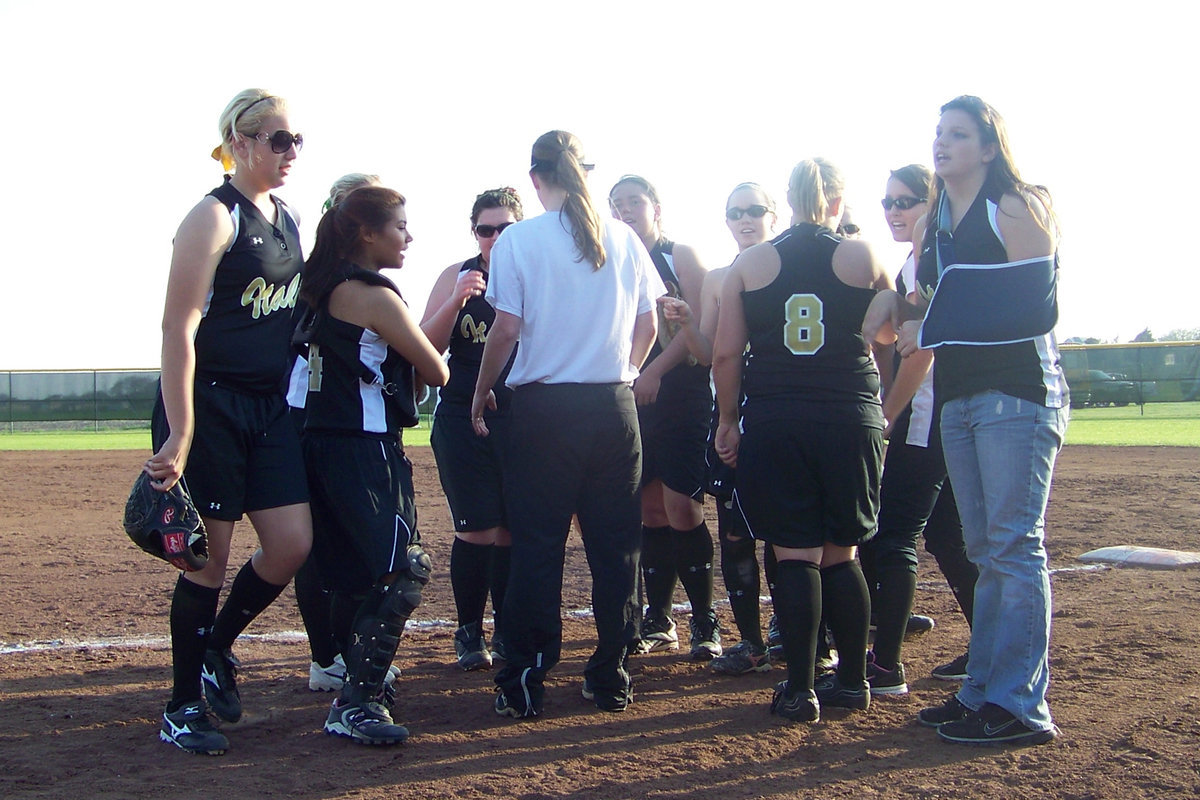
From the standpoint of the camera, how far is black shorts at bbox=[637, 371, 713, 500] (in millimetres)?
4766

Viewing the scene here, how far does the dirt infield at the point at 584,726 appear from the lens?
3.02m

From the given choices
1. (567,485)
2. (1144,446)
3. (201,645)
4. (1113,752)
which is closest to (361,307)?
(567,485)

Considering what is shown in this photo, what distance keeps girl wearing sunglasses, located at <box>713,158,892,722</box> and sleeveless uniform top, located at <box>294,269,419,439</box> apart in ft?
4.12

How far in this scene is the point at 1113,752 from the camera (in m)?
3.18

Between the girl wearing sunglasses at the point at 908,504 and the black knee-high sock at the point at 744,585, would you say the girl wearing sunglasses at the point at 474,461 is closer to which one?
the black knee-high sock at the point at 744,585

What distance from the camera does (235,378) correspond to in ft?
11.2

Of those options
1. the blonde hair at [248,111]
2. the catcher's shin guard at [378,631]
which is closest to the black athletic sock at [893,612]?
the catcher's shin guard at [378,631]

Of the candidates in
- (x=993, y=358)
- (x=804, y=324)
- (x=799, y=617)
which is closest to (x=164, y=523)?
(x=799, y=617)

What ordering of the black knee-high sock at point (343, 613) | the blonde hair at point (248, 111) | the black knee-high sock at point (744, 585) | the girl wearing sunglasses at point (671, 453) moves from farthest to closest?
the girl wearing sunglasses at point (671, 453), the black knee-high sock at point (744, 585), the black knee-high sock at point (343, 613), the blonde hair at point (248, 111)

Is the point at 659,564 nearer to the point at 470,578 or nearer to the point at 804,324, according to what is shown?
the point at 470,578

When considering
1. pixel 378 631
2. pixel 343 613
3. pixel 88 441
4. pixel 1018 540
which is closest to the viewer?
pixel 1018 540

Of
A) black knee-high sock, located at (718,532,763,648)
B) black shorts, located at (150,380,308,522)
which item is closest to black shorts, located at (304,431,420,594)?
black shorts, located at (150,380,308,522)

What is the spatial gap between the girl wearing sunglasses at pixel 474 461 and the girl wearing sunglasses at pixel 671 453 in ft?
2.11

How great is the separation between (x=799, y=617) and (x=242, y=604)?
201cm
